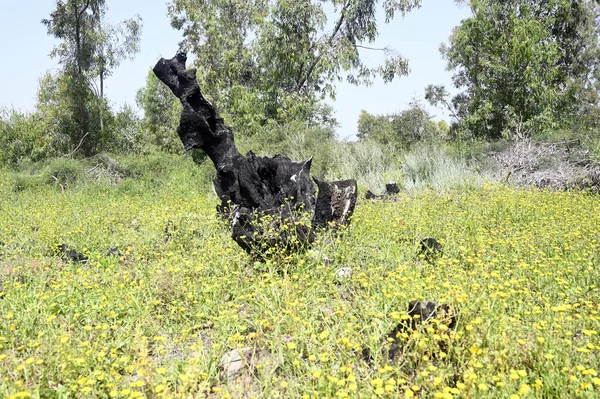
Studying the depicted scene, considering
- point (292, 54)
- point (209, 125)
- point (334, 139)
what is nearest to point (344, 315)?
point (209, 125)

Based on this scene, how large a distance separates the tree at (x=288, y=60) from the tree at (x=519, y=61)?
343 cm

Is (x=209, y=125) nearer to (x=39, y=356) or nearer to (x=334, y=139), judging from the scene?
(x=39, y=356)

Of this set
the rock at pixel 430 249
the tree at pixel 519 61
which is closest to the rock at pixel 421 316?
the rock at pixel 430 249

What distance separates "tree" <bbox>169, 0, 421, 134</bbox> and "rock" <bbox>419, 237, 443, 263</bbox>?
1625cm

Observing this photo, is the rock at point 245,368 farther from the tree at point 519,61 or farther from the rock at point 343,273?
the tree at point 519,61

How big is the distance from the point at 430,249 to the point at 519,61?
58.4 ft

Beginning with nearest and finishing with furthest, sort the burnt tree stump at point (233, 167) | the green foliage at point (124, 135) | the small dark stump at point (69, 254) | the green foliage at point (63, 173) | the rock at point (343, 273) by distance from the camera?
the rock at point (343, 273)
the small dark stump at point (69, 254)
the burnt tree stump at point (233, 167)
the green foliage at point (63, 173)
the green foliage at point (124, 135)

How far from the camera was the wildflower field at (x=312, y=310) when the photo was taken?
126 inches

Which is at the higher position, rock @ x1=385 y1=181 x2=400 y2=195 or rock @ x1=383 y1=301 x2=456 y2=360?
rock @ x1=383 y1=301 x2=456 y2=360

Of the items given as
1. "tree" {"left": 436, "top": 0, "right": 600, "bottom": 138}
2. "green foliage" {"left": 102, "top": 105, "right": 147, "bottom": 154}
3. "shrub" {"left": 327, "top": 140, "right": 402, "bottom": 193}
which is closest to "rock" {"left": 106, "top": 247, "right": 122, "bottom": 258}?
"shrub" {"left": 327, "top": 140, "right": 402, "bottom": 193}

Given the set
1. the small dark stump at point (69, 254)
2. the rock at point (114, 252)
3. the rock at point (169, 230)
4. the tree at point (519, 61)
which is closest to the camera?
the small dark stump at point (69, 254)

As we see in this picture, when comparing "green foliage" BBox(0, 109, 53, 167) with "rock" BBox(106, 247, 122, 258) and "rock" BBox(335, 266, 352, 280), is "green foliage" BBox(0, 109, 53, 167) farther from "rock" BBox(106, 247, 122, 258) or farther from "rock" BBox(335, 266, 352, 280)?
"rock" BBox(335, 266, 352, 280)

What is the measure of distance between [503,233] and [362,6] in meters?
16.4

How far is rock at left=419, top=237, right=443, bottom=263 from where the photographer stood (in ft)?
19.3
